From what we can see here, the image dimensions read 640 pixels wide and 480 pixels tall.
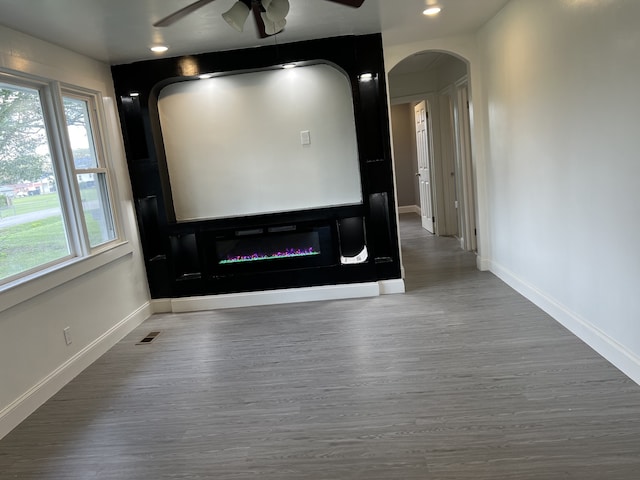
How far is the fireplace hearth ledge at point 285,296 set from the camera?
14.3 feet

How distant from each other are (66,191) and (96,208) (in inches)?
17.7

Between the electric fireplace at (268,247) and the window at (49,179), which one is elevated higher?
the window at (49,179)

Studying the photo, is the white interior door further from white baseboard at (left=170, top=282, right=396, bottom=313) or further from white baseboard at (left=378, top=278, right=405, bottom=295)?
white baseboard at (left=170, top=282, right=396, bottom=313)

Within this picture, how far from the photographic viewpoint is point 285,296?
4.43m

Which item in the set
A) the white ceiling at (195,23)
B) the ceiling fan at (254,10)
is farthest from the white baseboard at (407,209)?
the ceiling fan at (254,10)

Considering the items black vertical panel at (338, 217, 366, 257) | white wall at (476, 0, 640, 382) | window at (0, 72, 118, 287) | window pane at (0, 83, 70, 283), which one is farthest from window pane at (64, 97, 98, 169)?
white wall at (476, 0, 640, 382)

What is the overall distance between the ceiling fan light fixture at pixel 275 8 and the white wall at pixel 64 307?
1.84m

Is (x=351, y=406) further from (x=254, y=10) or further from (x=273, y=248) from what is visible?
(x=273, y=248)

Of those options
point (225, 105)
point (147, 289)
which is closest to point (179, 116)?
point (225, 105)

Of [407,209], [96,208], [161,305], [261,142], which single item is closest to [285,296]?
[161,305]

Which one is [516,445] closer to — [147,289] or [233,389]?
[233,389]

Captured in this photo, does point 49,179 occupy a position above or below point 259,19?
below

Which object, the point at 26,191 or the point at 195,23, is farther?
the point at 195,23

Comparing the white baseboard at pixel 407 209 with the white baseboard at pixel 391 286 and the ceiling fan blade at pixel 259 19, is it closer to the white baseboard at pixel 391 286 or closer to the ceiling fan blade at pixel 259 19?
the white baseboard at pixel 391 286
